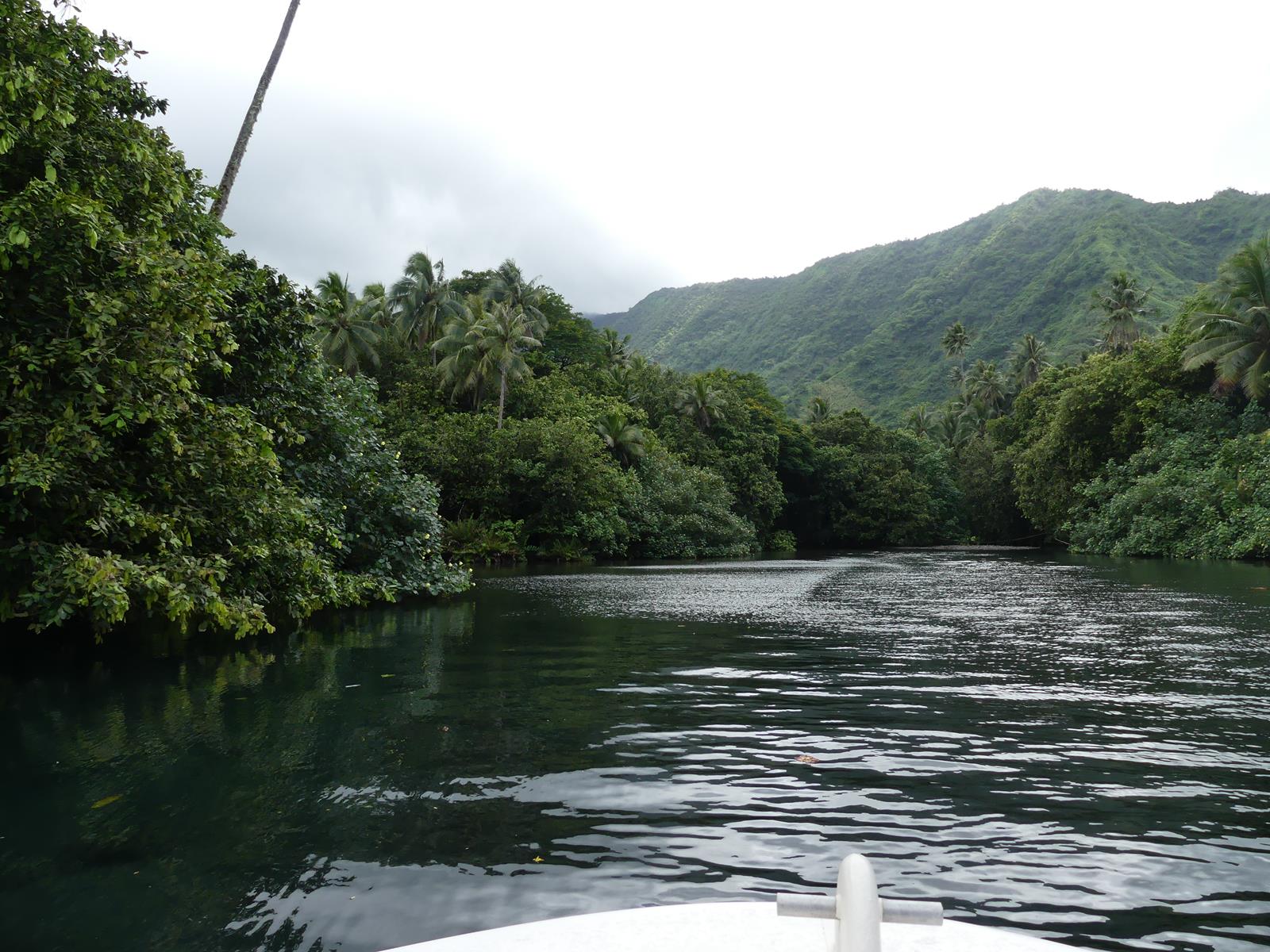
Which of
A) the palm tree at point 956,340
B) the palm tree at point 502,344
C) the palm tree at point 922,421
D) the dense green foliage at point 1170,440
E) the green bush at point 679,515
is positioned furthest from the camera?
the palm tree at point 956,340

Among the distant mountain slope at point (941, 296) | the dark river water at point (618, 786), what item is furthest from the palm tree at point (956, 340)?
the dark river water at point (618, 786)

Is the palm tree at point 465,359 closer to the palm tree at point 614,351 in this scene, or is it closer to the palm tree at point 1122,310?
the palm tree at point 614,351

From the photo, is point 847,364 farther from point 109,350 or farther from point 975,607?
point 109,350

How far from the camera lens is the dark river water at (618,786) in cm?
→ 416

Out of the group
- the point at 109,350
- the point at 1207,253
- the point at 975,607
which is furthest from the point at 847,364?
the point at 109,350

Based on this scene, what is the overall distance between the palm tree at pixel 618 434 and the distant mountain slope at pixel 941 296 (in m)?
65.7

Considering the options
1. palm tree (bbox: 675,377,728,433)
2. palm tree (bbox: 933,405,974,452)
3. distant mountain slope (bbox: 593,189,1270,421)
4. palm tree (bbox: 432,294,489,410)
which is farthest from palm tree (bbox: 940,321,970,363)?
palm tree (bbox: 432,294,489,410)

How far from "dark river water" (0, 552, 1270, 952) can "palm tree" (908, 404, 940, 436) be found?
8477 cm

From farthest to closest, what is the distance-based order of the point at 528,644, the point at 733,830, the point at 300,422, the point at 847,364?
1. the point at 847,364
2. the point at 300,422
3. the point at 528,644
4. the point at 733,830

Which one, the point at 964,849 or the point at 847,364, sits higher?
the point at 847,364

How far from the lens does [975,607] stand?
18297mm

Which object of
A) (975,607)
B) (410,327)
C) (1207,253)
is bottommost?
(975,607)

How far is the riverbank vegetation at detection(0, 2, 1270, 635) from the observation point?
30.3 feet

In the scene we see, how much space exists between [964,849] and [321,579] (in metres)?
11.7
